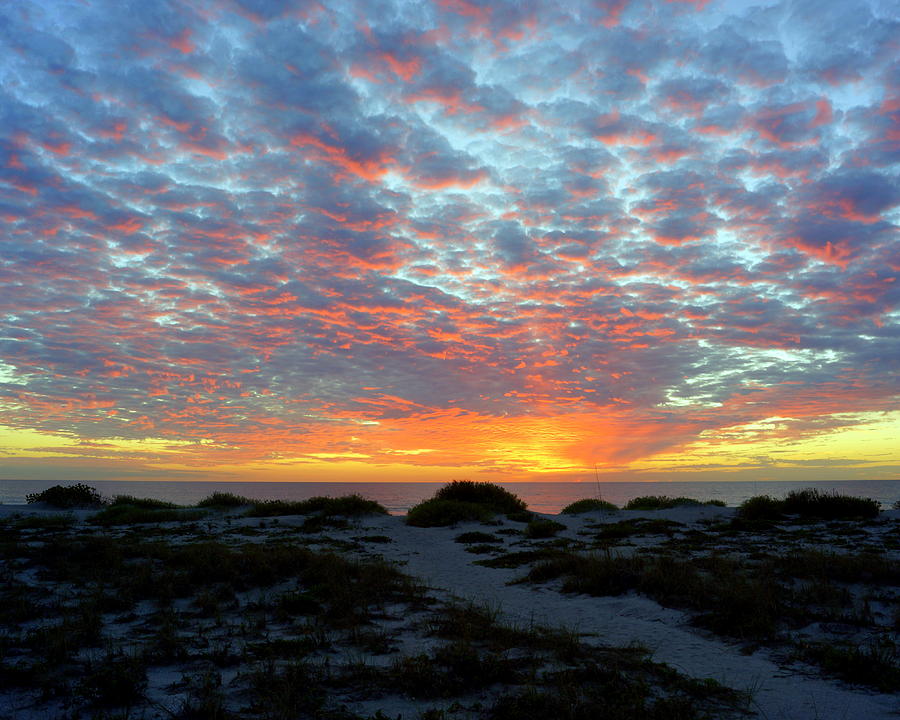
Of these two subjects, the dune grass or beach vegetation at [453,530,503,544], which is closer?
beach vegetation at [453,530,503,544]

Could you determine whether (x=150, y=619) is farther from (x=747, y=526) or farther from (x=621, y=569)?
(x=747, y=526)

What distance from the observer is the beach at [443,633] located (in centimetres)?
580

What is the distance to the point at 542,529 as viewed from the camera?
2052 cm

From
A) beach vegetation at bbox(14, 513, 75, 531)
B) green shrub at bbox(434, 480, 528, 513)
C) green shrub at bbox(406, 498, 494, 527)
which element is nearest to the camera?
beach vegetation at bbox(14, 513, 75, 531)

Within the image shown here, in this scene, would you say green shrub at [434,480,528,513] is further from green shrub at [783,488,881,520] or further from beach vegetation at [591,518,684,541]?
green shrub at [783,488,881,520]

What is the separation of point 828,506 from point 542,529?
13.4 m

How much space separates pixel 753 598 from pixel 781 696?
3217 millimetres

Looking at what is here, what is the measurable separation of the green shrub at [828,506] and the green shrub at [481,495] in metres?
12.5

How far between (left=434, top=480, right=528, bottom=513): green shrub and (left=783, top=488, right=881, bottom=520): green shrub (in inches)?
491

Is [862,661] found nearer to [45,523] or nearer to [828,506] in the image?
[828,506]

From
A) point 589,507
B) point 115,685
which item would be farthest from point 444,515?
point 115,685

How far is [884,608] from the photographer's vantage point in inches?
353

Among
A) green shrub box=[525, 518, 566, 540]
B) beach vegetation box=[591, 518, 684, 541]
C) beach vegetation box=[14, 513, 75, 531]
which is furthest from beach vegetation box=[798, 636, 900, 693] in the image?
beach vegetation box=[14, 513, 75, 531]

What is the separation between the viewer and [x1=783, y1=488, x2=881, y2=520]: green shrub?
23.1 meters
